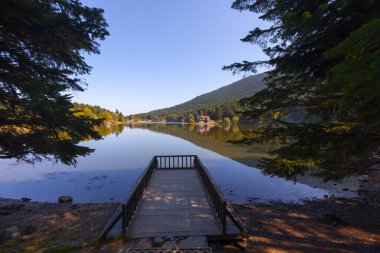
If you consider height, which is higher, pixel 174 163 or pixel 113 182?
pixel 174 163

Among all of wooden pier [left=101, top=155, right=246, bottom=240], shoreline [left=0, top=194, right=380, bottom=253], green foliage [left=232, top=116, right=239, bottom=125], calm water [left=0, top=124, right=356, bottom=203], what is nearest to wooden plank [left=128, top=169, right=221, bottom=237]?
wooden pier [left=101, top=155, right=246, bottom=240]

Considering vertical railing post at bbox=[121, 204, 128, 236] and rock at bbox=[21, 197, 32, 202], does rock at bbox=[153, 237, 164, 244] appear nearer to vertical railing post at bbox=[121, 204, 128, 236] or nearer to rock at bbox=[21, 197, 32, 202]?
vertical railing post at bbox=[121, 204, 128, 236]

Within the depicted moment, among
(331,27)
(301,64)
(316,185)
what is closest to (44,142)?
(301,64)

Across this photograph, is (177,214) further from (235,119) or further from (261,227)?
(235,119)

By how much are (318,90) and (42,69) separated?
7.61m

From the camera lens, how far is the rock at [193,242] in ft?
19.7

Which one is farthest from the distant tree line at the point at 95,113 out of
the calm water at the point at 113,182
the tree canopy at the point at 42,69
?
the tree canopy at the point at 42,69

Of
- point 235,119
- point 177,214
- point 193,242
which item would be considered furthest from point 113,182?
point 235,119

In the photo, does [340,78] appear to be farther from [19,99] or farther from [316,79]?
[19,99]

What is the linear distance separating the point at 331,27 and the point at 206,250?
5.58 metres

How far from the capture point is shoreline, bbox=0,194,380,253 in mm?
7047

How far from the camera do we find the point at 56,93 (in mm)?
8375

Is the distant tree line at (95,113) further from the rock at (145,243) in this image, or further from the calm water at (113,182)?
the rock at (145,243)

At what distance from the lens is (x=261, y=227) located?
9117 mm
